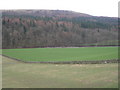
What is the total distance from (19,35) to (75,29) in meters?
30.4

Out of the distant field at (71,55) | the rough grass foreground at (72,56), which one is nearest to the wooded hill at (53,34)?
the distant field at (71,55)

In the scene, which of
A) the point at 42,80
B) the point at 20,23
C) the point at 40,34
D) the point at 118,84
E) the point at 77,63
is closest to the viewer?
the point at 118,84

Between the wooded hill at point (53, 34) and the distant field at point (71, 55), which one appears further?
the wooded hill at point (53, 34)

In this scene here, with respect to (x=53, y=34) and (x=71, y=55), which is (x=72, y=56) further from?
(x=53, y=34)

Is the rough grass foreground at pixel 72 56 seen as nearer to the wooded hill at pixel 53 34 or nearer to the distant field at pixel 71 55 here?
the distant field at pixel 71 55

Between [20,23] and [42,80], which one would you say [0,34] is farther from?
[42,80]

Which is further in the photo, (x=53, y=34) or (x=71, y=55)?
(x=53, y=34)

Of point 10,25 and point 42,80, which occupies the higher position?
point 10,25

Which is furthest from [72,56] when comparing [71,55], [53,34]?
[53,34]

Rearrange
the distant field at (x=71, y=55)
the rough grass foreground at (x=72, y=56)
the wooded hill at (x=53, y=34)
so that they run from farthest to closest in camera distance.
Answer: the wooded hill at (x=53, y=34), the distant field at (x=71, y=55), the rough grass foreground at (x=72, y=56)

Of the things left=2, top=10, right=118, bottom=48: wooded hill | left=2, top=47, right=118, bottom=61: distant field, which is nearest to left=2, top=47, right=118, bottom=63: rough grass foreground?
left=2, top=47, right=118, bottom=61: distant field

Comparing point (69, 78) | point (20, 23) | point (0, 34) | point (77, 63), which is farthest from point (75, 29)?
point (69, 78)

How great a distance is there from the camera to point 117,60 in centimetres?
2614

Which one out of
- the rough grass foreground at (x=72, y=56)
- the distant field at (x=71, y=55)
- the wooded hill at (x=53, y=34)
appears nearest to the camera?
the rough grass foreground at (x=72, y=56)
